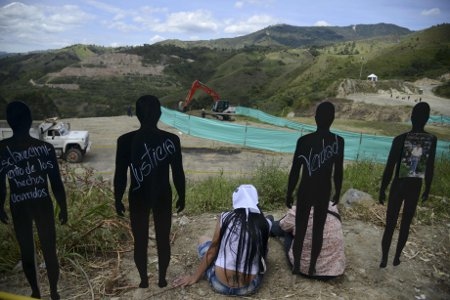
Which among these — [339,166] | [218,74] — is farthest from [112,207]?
[218,74]

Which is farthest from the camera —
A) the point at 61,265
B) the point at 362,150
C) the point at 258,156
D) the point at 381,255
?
the point at 258,156

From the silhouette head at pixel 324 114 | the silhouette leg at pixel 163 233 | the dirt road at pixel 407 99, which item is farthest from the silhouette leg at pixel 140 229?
the dirt road at pixel 407 99

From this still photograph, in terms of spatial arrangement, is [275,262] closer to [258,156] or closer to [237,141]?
[258,156]

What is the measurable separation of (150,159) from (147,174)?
0.49 feet


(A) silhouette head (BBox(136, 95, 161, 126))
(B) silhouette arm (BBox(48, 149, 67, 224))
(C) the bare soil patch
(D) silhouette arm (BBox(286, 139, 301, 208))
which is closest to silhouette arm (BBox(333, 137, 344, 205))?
(D) silhouette arm (BBox(286, 139, 301, 208))

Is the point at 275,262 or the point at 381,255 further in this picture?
the point at 381,255

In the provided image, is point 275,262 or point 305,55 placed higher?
point 305,55

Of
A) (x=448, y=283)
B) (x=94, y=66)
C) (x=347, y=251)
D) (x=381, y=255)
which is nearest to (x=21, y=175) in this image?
(x=347, y=251)

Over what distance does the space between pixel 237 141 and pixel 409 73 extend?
3165 cm

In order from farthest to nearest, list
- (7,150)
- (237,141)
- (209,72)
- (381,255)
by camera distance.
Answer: (209,72) → (237,141) → (381,255) → (7,150)

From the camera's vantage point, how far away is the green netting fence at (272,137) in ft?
42.6

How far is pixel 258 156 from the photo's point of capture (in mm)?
15633

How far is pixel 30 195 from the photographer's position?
322 cm

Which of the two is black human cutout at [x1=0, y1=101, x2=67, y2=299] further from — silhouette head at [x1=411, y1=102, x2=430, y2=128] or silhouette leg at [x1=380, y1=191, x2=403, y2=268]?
silhouette head at [x1=411, y1=102, x2=430, y2=128]
